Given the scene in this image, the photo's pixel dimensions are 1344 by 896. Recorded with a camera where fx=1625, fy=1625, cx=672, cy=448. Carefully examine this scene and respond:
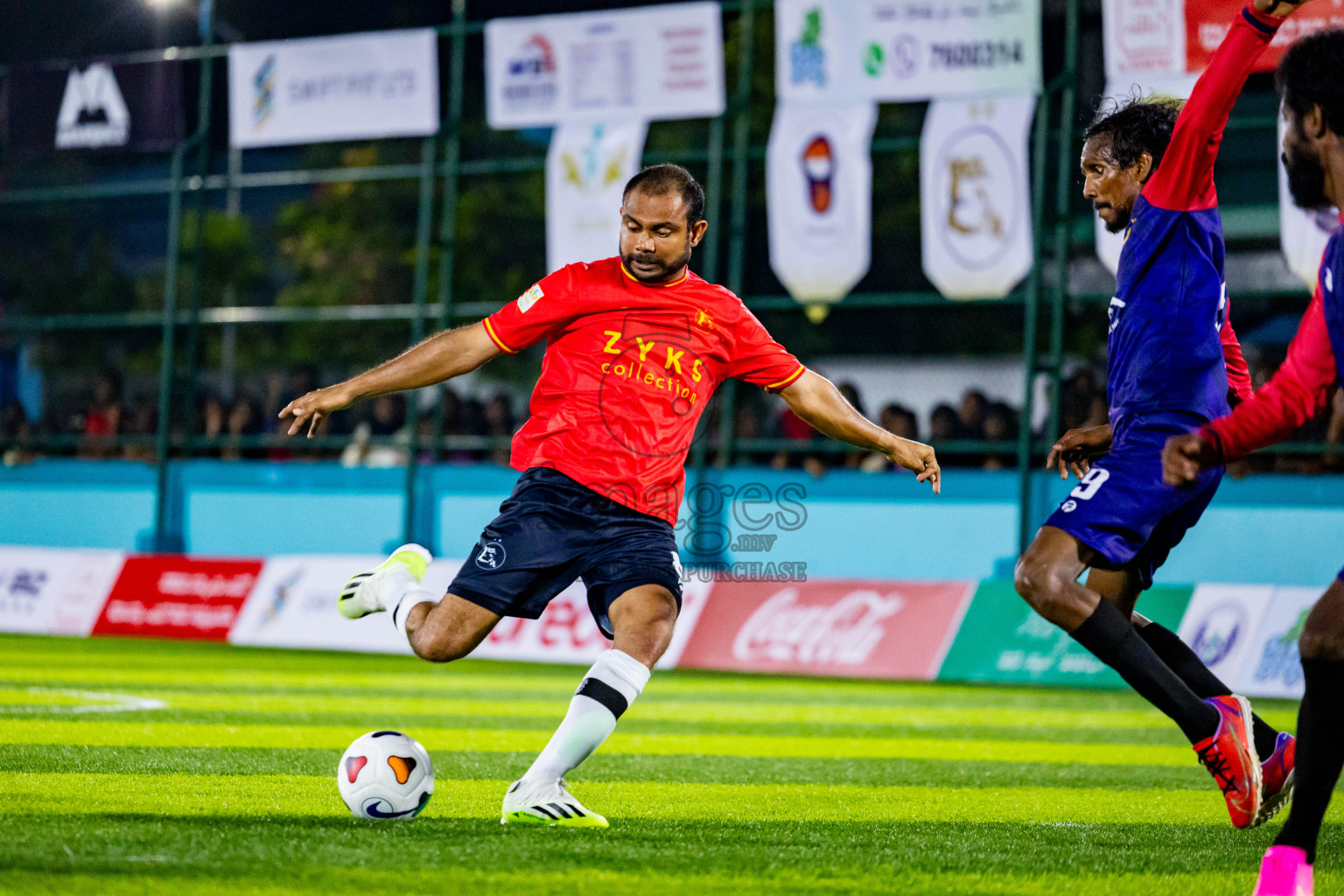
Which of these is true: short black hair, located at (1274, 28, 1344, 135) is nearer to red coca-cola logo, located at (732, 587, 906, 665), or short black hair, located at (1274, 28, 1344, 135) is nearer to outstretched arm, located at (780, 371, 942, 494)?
outstretched arm, located at (780, 371, 942, 494)

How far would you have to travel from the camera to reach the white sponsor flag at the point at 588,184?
16.8 meters

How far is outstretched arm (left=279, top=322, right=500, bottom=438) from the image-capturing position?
5289 mm

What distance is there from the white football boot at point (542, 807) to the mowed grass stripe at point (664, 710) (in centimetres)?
489

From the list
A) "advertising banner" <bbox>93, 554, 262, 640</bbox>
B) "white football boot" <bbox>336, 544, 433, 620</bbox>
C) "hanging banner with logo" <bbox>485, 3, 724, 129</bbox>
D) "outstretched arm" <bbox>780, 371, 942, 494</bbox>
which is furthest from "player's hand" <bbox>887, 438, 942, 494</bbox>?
"advertising banner" <bbox>93, 554, 262, 640</bbox>

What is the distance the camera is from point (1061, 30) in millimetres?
17266

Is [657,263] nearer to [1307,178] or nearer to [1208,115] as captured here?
Result: [1208,115]

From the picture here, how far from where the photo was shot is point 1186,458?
13.5 ft

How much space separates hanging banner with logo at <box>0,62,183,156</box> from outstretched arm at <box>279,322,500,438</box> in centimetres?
1540

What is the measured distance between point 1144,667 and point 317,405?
2.81 m

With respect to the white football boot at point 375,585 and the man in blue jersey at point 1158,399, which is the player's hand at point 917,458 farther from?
the white football boot at point 375,585

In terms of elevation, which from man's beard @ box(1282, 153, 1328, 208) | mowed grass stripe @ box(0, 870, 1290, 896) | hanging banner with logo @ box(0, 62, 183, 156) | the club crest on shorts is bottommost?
mowed grass stripe @ box(0, 870, 1290, 896)

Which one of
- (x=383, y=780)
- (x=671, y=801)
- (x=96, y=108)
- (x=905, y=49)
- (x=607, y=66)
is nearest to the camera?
(x=383, y=780)

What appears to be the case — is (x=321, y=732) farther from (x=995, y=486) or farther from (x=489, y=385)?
(x=489, y=385)

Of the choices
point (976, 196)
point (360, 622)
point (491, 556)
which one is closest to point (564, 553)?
point (491, 556)
